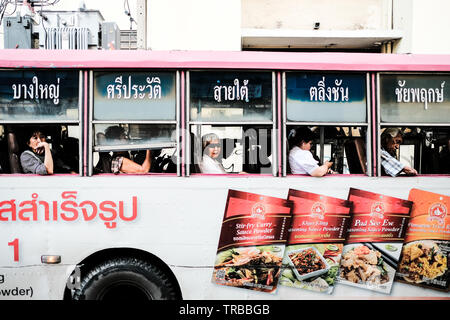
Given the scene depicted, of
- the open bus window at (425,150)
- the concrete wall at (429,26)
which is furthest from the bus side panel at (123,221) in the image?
the concrete wall at (429,26)

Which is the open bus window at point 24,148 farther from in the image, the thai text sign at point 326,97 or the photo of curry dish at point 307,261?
the photo of curry dish at point 307,261

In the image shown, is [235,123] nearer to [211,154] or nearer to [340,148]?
[211,154]

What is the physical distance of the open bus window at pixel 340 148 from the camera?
14.7ft

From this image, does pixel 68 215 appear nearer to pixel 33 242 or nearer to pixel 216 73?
pixel 33 242

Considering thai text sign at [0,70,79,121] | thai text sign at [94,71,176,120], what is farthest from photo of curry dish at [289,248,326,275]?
thai text sign at [0,70,79,121]

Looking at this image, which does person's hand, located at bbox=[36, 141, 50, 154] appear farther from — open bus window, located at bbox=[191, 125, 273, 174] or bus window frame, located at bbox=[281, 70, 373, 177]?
bus window frame, located at bbox=[281, 70, 373, 177]

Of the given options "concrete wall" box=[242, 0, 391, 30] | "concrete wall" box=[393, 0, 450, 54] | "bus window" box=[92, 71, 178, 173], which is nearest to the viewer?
"bus window" box=[92, 71, 178, 173]

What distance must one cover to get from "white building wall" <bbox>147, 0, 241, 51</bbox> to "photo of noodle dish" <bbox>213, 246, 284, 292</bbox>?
18.8ft

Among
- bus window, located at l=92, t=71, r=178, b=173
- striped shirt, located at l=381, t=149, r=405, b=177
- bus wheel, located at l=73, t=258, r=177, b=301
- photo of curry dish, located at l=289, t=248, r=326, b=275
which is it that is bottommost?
bus wheel, located at l=73, t=258, r=177, b=301

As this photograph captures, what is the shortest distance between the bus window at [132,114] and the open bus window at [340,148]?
1.28 m

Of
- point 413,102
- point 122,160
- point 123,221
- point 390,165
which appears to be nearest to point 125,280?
point 123,221

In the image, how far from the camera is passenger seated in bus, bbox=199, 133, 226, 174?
14.4 ft

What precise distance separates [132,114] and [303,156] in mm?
1786

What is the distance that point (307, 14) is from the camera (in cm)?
945
